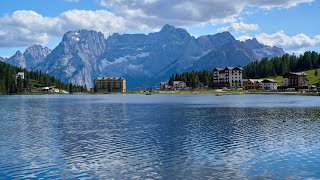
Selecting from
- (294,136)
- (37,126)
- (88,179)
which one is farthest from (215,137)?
(37,126)

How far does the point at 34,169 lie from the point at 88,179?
24.9 feet

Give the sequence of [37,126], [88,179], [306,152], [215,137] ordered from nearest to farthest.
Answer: [88,179], [306,152], [215,137], [37,126]

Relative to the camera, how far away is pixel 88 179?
117ft

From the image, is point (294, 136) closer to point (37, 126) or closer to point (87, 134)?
point (87, 134)

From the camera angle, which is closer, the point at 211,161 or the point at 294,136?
the point at 211,161

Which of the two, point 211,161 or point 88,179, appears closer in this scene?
point 88,179

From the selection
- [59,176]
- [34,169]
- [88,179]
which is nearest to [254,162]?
[88,179]

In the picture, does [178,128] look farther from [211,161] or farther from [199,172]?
[199,172]

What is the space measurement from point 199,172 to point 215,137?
24.4m

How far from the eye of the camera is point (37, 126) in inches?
3162

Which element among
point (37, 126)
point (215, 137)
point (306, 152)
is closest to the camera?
point (306, 152)

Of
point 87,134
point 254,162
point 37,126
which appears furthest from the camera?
point 37,126

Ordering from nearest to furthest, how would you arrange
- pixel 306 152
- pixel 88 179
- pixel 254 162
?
1. pixel 88 179
2. pixel 254 162
3. pixel 306 152

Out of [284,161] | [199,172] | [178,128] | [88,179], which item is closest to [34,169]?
[88,179]
